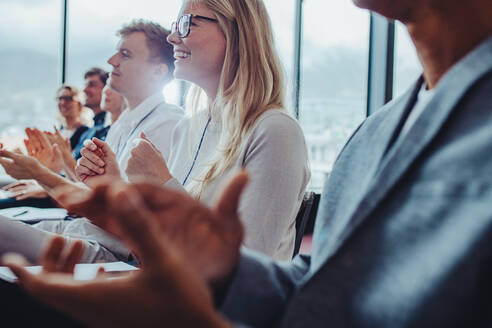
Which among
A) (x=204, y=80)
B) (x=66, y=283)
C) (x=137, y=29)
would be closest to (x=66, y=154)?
(x=137, y=29)

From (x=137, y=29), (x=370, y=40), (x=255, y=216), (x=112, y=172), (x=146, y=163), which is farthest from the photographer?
(x=370, y=40)

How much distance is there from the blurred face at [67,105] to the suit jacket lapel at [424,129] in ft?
14.2

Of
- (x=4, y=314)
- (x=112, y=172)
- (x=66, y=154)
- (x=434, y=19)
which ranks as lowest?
(x=66, y=154)

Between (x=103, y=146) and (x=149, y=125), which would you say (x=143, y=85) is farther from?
(x=103, y=146)

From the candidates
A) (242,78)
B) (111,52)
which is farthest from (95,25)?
(242,78)

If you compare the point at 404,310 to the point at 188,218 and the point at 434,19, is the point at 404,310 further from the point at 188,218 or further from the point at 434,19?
the point at 434,19

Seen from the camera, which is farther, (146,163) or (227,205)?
(146,163)

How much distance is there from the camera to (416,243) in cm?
56

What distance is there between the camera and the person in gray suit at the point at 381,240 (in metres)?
0.44

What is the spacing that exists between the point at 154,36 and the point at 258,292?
2.20 metres

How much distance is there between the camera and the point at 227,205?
486mm

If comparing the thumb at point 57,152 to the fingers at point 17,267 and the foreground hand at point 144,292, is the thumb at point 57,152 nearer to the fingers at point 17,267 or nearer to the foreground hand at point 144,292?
the fingers at point 17,267

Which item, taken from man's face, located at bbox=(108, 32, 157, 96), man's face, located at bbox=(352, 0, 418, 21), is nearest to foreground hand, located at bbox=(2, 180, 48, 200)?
man's face, located at bbox=(108, 32, 157, 96)

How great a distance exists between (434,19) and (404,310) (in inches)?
17.8
